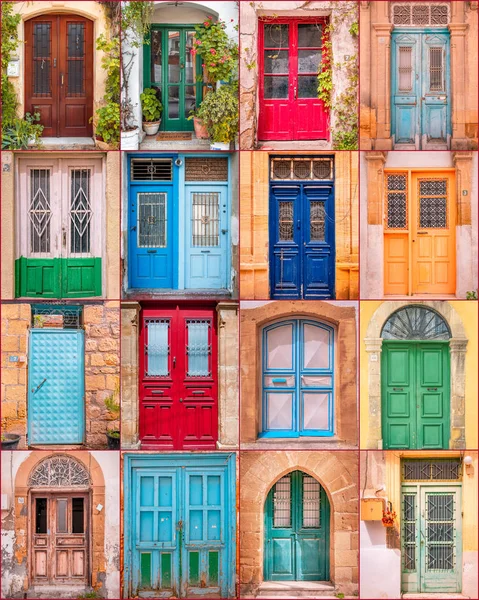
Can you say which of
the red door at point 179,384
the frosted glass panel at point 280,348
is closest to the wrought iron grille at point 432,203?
the frosted glass panel at point 280,348

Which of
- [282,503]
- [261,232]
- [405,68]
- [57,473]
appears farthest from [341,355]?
[57,473]

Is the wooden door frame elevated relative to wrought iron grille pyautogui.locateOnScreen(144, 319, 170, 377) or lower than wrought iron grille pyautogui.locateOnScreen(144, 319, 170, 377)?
lower

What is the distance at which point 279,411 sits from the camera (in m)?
9.46

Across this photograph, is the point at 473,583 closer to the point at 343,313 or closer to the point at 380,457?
the point at 380,457

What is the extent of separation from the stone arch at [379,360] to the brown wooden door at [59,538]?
11.4 ft

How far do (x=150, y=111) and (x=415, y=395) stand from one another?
4.48 meters

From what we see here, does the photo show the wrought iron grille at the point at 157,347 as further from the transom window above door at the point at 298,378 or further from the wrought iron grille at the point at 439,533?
the wrought iron grille at the point at 439,533

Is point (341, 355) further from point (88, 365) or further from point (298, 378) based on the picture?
point (88, 365)

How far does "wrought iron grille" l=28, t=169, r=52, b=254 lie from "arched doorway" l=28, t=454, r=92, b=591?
248 cm

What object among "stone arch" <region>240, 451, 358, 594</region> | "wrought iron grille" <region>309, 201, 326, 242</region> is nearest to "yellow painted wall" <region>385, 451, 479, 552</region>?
"stone arch" <region>240, 451, 358, 594</region>

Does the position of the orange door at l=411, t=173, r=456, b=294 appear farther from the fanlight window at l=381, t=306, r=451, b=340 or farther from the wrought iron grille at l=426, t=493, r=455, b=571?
the wrought iron grille at l=426, t=493, r=455, b=571

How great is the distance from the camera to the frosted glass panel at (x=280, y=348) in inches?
371

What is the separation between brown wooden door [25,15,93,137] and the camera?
944 cm

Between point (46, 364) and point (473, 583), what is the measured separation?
553cm
